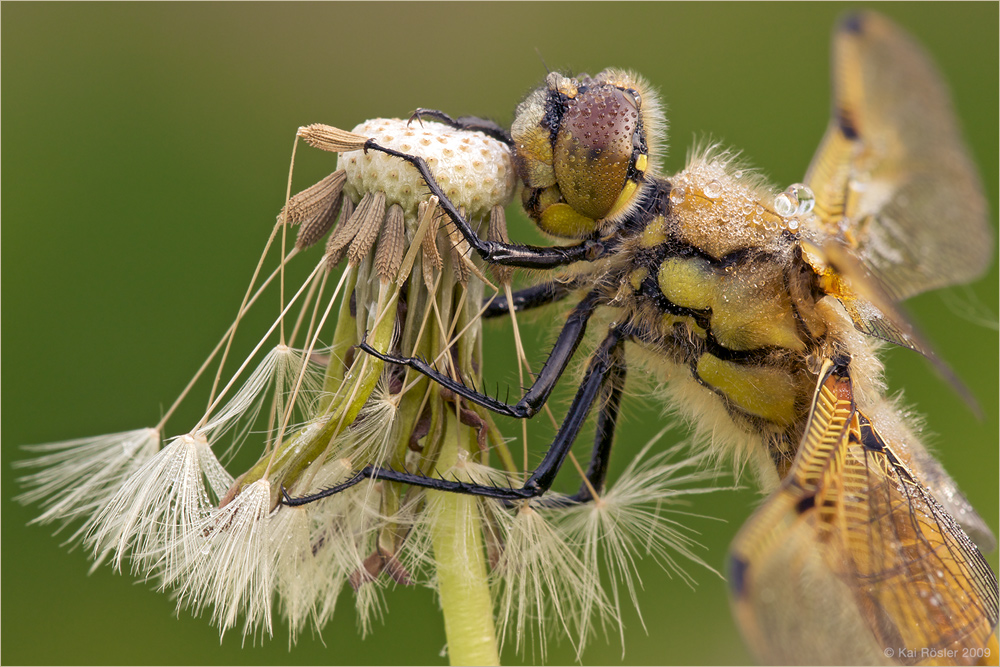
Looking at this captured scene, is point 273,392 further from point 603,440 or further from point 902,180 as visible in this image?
point 902,180

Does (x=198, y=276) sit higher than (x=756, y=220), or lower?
higher

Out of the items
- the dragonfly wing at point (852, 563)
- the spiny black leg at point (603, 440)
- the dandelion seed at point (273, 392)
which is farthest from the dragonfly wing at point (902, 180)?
the dandelion seed at point (273, 392)

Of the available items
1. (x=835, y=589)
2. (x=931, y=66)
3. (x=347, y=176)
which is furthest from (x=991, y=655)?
(x=347, y=176)

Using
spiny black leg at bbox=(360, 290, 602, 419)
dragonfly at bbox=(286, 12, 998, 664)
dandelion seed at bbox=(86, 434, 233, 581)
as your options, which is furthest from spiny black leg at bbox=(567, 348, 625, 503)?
dandelion seed at bbox=(86, 434, 233, 581)

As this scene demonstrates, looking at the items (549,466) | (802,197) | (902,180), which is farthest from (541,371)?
(902,180)

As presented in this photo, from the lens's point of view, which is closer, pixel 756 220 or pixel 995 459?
pixel 756 220

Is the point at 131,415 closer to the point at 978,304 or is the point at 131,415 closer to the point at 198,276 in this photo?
the point at 198,276

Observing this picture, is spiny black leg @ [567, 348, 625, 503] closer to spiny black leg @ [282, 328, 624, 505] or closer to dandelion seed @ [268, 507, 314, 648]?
spiny black leg @ [282, 328, 624, 505]
